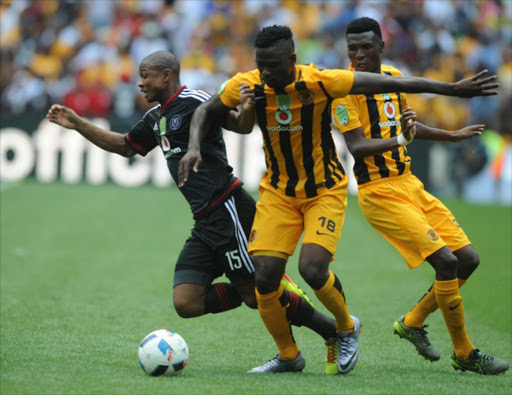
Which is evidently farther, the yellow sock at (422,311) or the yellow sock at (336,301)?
the yellow sock at (422,311)

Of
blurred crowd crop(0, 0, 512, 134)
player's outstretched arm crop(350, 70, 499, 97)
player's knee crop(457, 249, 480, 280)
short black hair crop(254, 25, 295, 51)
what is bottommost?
player's knee crop(457, 249, 480, 280)

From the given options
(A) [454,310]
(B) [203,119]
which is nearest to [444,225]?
(A) [454,310]

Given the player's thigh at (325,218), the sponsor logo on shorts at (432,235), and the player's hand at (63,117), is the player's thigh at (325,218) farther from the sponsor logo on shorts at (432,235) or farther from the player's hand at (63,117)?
the player's hand at (63,117)

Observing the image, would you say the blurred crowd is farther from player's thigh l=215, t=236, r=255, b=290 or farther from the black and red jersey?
player's thigh l=215, t=236, r=255, b=290

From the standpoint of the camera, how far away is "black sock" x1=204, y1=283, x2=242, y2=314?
6180mm

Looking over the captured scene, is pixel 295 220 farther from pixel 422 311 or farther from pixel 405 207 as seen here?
pixel 422 311

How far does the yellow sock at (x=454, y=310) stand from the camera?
6004 millimetres

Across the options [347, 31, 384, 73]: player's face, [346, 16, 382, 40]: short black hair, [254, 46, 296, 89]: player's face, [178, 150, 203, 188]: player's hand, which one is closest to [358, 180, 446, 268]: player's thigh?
[347, 31, 384, 73]: player's face

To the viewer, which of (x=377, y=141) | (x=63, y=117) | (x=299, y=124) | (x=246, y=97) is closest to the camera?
(x=246, y=97)

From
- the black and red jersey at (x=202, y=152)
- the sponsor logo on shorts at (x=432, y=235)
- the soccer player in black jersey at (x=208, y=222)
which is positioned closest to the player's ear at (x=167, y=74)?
the soccer player in black jersey at (x=208, y=222)

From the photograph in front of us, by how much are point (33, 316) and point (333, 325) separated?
9.70 feet

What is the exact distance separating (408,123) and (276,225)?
3.68ft

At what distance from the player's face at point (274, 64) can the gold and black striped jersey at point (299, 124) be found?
5.0 inches

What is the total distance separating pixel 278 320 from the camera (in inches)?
230
